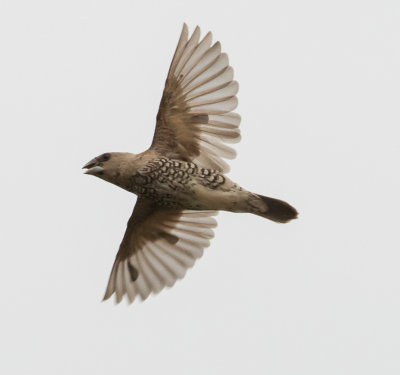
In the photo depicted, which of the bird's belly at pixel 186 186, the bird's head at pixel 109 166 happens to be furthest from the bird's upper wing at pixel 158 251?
the bird's head at pixel 109 166

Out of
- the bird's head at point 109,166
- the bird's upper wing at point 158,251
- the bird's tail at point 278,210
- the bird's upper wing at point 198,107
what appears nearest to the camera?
the bird's head at point 109,166

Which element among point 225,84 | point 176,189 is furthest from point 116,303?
point 225,84

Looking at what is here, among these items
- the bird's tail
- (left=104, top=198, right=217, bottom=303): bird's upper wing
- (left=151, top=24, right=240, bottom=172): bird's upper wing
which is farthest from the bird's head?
the bird's tail

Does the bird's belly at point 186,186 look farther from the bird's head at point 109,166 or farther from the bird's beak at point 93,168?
the bird's beak at point 93,168

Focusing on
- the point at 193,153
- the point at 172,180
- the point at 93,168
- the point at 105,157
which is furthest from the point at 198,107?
the point at 93,168

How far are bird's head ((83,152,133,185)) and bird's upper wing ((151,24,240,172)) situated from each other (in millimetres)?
385

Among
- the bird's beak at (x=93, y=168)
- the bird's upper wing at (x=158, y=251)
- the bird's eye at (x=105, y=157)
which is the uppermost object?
the bird's eye at (x=105, y=157)

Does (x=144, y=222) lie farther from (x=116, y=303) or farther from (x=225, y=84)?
(x=225, y=84)

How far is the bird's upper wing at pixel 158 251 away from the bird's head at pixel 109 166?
1.09 meters

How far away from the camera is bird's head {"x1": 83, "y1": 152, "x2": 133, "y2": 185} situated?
10.9 m

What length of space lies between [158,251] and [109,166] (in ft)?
5.29

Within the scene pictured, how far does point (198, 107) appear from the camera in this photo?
11.2 metres

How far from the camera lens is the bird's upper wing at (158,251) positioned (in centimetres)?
1198

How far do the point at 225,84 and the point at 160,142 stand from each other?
0.86 meters
